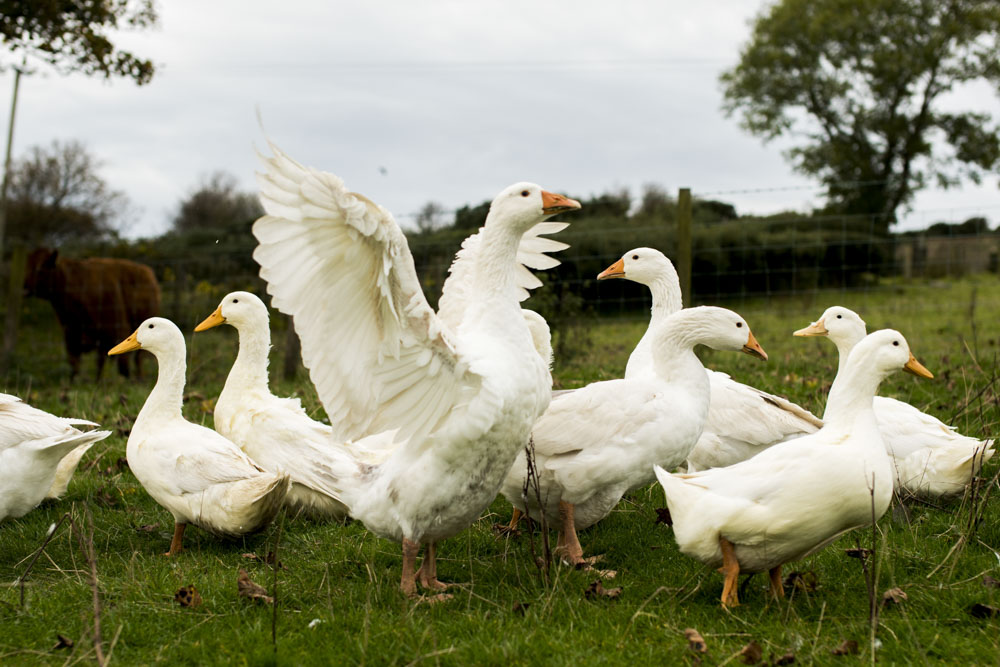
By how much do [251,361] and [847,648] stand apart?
4.18m

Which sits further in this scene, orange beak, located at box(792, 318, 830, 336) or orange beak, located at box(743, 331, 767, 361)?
orange beak, located at box(792, 318, 830, 336)

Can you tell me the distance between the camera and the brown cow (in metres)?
12.1

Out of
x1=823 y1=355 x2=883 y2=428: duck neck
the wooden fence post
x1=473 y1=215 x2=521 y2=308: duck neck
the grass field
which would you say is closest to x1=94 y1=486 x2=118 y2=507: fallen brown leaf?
the grass field

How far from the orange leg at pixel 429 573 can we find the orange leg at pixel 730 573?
1320 mm

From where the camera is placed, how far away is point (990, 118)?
31203 millimetres

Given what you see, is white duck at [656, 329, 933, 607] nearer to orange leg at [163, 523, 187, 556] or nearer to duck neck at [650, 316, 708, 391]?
duck neck at [650, 316, 708, 391]

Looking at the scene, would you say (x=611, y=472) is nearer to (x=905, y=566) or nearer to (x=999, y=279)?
(x=905, y=566)

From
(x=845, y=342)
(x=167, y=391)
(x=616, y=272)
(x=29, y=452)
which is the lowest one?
(x=29, y=452)

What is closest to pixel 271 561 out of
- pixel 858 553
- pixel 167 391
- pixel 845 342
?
pixel 167 391

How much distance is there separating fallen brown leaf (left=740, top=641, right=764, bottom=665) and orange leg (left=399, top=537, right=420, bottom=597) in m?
1.50

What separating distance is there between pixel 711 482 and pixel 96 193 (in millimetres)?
30922

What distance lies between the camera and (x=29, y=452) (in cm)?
506

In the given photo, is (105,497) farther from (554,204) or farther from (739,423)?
(739,423)

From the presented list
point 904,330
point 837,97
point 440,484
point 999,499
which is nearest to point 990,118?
point 837,97
